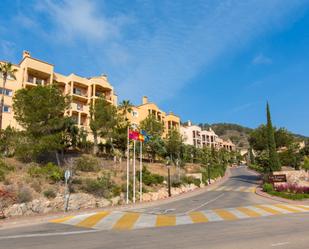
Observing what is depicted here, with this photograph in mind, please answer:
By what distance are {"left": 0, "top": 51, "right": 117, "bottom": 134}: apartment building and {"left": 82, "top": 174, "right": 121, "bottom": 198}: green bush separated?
673 inches

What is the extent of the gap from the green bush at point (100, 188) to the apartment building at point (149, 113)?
33954 millimetres

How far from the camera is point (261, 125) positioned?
58000 mm

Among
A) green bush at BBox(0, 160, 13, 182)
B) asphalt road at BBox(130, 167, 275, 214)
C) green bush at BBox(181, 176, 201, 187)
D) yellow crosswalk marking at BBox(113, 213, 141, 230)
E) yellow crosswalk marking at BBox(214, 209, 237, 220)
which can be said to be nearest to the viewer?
yellow crosswalk marking at BBox(113, 213, 141, 230)

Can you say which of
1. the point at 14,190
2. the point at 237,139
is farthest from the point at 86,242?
the point at 237,139

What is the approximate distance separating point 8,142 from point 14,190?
13.5 meters

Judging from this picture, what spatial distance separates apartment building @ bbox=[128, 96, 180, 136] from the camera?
64.4m

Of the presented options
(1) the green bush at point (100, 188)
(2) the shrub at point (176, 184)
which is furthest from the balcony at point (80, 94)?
(1) the green bush at point (100, 188)

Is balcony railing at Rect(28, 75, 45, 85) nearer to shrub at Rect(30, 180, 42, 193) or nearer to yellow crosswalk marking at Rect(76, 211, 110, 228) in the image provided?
shrub at Rect(30, 180, 42, 193)

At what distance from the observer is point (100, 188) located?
90.6 feet

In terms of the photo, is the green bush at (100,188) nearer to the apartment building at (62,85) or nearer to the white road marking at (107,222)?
the white road marking at (107,222)

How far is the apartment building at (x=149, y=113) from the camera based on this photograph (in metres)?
64.4

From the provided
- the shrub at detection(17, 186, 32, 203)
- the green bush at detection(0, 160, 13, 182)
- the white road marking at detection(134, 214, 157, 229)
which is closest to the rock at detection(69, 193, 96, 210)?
the shrub at detection(17, 186, 32, 203)

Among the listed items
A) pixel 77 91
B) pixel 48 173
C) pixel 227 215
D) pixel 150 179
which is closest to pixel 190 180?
pixel 150 179

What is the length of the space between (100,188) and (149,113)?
130ft
